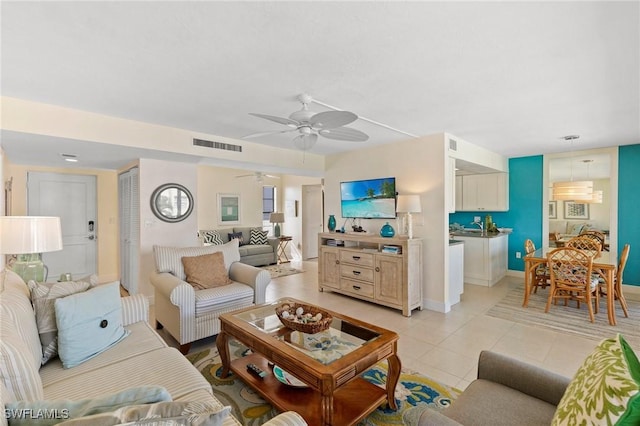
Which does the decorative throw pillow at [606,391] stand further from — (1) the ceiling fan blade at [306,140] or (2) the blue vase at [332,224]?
(2) the blue vase at [332,224]

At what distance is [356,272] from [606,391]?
361 centimetres

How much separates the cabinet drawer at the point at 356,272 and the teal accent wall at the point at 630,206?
14.0 feet

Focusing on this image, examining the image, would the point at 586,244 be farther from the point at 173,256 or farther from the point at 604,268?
the point at 173,256

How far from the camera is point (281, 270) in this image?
267 inches

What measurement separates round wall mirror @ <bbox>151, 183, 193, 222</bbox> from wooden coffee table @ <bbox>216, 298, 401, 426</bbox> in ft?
8.23

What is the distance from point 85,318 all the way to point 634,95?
469 cm

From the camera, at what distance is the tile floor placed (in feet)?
8.56

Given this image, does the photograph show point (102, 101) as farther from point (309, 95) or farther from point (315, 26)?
point (315, 26)

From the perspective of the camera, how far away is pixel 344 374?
1.71m

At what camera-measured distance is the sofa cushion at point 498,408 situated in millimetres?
1308

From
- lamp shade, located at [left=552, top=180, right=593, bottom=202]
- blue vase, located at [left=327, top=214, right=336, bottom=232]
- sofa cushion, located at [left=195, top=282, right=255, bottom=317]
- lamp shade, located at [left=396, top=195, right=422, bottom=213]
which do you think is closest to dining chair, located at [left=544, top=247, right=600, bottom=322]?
lamp shade, located at [left=552, top=180, right=593, bottom=202]

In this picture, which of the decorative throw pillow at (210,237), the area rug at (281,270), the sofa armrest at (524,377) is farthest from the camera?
the decorative throw pillow at (210,237)

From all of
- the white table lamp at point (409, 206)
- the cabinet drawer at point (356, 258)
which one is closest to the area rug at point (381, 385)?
the cabinet drawer at point (356, 258)

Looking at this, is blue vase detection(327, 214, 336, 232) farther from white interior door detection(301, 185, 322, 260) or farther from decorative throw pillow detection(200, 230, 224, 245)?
white interior door detection(301, 185, 322, 260)
